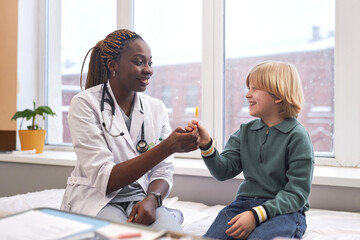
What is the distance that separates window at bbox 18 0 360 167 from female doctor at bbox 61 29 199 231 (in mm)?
800

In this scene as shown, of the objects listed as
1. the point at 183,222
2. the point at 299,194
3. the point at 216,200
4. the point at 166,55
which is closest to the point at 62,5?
the point at 166,55

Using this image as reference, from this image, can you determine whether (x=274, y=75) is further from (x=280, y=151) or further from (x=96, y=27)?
(x=96, y=27)

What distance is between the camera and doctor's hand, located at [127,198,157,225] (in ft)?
4.00

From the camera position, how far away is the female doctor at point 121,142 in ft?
4.16

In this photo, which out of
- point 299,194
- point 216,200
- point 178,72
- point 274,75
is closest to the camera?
point 299,194

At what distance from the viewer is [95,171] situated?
1300 mm

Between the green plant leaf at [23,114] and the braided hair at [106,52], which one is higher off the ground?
the braided hair at [106,52]

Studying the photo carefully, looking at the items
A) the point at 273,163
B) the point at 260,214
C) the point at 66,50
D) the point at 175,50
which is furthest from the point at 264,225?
the point at 66,50

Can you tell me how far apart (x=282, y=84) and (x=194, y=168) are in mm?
826

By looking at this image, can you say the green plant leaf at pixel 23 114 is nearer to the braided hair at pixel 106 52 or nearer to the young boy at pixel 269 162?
the braided hair at pixel 106 52

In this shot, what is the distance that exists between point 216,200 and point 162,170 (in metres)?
0.65

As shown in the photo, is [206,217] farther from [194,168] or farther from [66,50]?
[66,50]

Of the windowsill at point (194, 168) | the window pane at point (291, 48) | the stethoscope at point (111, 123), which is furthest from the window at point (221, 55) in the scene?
the stethoscope at point (111, 123)

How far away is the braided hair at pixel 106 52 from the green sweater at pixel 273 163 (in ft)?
1.77
